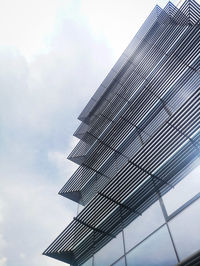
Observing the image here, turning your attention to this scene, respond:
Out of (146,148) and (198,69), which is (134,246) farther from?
(198,69)

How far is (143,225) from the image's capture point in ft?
26.6

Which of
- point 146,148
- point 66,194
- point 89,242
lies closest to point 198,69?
point 146,148

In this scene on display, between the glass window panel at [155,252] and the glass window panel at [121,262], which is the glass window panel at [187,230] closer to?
the glass window panel at [155,252]

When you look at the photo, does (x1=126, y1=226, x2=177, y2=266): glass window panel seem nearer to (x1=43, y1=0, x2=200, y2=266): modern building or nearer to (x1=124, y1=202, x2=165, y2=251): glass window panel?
(x1=43, y1=0, x2=200, y2=266): modern building

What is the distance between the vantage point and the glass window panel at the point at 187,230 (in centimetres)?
573

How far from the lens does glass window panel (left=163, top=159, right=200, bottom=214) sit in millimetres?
7031

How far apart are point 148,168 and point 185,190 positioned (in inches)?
81.5

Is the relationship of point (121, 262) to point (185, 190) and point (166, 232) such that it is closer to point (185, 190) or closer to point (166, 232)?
point (166, 232)

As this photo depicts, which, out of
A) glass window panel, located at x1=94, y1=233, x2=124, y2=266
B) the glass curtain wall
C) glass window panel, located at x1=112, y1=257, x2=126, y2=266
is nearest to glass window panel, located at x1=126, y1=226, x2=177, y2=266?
the glass curtain wall

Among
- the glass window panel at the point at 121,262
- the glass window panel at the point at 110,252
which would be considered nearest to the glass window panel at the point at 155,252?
the glass window panel at the point at 121,262

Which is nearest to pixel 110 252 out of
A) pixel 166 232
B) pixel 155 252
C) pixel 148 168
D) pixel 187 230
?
pixel 155 252

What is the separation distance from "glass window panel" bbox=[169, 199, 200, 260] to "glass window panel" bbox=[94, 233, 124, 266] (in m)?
2.73

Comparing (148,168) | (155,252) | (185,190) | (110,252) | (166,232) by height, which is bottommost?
(155,252)

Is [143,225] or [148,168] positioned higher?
[148,168]
